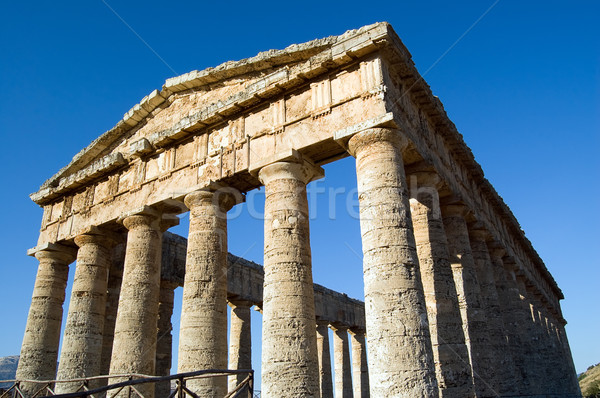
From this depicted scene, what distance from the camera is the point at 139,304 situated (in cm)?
1312

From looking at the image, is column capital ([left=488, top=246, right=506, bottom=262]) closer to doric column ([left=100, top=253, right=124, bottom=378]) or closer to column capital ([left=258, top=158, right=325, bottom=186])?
column capital ([left=258, top=158, right=325, bottom=186])

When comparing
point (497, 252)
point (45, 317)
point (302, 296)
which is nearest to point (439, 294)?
point (302, 296)

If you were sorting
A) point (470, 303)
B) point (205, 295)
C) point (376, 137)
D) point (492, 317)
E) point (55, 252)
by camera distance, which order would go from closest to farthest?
point (376, 137) → point (205, 295) → point (470, 303) → point (492, 317) → point (55, 252)

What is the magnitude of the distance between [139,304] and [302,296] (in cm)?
545

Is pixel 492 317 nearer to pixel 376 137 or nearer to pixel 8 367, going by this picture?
pixel 376 137

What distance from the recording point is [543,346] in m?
20.3

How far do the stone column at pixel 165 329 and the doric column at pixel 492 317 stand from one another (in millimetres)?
11511

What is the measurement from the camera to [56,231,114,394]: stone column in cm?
1395

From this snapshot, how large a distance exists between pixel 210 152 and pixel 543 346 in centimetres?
1678

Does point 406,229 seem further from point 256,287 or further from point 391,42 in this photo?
point 256,287

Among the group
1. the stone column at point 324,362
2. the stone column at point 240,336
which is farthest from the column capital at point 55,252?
the stone column at point 324,362

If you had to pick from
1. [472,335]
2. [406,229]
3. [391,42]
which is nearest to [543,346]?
[472,335]

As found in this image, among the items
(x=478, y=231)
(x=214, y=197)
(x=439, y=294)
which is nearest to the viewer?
(x=439, y=294)

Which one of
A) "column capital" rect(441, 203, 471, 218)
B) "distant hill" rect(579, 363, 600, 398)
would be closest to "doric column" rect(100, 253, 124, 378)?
"column capital" rect(441, 203, 471, 218)
